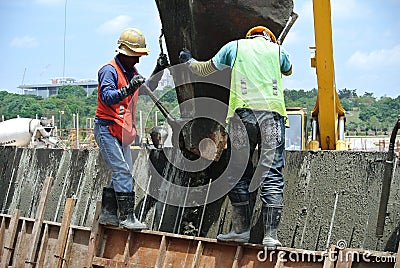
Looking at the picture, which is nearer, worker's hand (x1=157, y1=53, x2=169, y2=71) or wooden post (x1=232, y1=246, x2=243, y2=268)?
wooden post (x1=232, y1=246, x2=243, y2=268)

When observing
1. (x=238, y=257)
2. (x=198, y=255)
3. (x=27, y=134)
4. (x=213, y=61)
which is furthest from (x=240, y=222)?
(x=27, y=134)

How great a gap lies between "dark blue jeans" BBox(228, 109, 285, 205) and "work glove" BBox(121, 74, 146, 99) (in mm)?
915

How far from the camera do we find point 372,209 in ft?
17.0

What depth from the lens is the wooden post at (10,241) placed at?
693 cm

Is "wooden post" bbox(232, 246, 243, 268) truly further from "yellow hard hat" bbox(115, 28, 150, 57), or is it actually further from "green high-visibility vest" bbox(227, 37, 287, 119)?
"yellow hard hat" bbox(115, 28, 150, 57)

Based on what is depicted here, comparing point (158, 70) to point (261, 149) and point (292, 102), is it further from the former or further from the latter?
point (292, 102)

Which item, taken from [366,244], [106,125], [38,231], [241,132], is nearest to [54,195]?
[38,231]

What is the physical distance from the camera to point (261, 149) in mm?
5051

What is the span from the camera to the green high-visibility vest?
4934 mm

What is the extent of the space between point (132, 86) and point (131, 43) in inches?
22.7

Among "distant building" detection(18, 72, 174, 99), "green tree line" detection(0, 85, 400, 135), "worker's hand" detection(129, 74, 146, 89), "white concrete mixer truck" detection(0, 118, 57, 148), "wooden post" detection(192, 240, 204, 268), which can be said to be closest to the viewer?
"wooden post" detection(192, 240, 204, 268)

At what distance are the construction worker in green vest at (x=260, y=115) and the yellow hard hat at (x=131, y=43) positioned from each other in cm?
96

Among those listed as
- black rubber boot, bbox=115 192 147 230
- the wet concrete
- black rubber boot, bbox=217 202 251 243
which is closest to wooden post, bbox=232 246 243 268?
black rubber boot, bbox=217 202 251 243

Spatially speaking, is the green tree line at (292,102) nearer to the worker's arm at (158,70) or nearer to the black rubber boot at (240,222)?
the worker's arm at (158,70)
